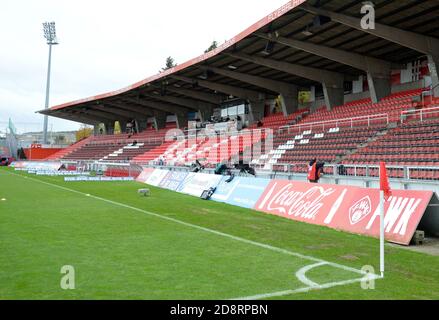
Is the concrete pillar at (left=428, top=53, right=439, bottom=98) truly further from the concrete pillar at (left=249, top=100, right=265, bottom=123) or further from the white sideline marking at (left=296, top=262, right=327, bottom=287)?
the concrete pillar at (left=249, top=100, right=265, bottom=123)

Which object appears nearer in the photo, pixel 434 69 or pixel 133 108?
pixel 434 69

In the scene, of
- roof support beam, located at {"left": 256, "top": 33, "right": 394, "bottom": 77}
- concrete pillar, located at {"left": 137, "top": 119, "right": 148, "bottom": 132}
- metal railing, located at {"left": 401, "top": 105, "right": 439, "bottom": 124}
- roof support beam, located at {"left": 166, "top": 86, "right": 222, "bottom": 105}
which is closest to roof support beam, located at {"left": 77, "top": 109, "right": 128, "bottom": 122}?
concrete pillar, located at {"left": 137, "top": 119, "right": 148, "bottom": 132}

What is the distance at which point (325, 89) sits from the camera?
30.8m

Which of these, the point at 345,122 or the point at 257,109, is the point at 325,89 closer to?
the point at 345,122

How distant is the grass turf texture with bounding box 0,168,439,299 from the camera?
18.0 feet

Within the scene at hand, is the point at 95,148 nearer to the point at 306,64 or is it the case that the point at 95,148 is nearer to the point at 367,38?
the point at 306,64

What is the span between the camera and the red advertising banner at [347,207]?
9.10m

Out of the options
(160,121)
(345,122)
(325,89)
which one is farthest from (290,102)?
(160,121)

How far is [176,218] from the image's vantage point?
40.7 ft

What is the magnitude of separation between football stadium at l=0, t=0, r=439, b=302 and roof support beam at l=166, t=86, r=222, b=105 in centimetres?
39

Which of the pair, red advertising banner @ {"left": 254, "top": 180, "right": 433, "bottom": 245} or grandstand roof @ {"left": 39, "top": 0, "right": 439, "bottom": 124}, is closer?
red advertising banner @ {"left": 254, "top": 180, "right": 433, "bottom": 245}

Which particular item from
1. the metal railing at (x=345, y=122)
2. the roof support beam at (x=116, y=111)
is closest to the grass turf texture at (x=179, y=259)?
the metal railing at (x=345, y=122)

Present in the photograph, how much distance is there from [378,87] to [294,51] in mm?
5582

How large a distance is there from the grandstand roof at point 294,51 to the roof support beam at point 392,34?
54 millimetres
